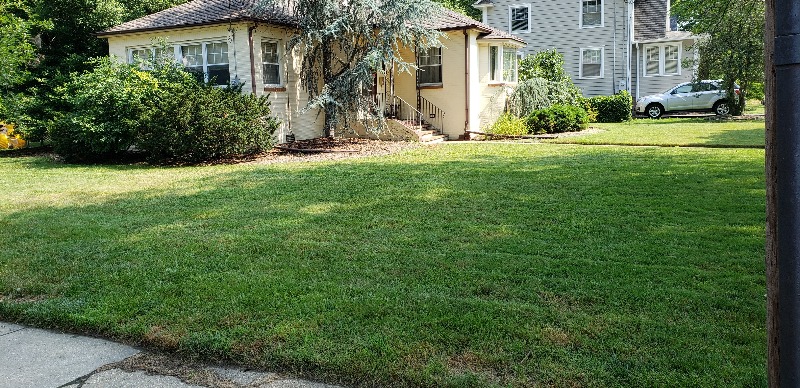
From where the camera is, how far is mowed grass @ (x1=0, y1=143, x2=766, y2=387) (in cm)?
371

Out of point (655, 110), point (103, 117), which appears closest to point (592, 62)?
point (655, 110)

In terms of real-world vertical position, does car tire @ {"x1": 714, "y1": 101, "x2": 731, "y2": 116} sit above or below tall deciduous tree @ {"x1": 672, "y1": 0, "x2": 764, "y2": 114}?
below

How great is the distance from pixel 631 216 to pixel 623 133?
12.5 metres

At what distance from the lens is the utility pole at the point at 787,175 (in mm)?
1882

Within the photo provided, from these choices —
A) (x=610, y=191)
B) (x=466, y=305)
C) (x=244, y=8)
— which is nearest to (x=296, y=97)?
(x=244, y=8)

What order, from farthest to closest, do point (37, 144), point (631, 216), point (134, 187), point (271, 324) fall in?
point (37, 144), point (134, 187), point (631, 216), point (271, 324)

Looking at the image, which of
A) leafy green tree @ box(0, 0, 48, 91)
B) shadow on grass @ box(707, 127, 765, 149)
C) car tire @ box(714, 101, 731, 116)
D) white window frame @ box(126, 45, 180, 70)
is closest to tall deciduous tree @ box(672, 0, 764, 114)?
car tire @ box(714, 101, 731, 116)

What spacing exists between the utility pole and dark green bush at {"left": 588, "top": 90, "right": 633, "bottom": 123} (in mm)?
24944

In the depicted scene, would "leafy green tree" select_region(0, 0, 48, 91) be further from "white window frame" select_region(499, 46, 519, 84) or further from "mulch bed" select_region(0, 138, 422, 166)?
"white window frame" select_region(499, 46, 519, 84)

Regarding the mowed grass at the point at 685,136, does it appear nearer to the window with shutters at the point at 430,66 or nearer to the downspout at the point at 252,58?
the window with shutters at the point at 430,66

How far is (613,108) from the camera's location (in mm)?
25938

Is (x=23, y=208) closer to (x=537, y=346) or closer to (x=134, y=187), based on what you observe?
(x=134, y=187)

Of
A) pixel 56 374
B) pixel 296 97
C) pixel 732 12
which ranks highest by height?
pixel 732 12

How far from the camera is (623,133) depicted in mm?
18906
